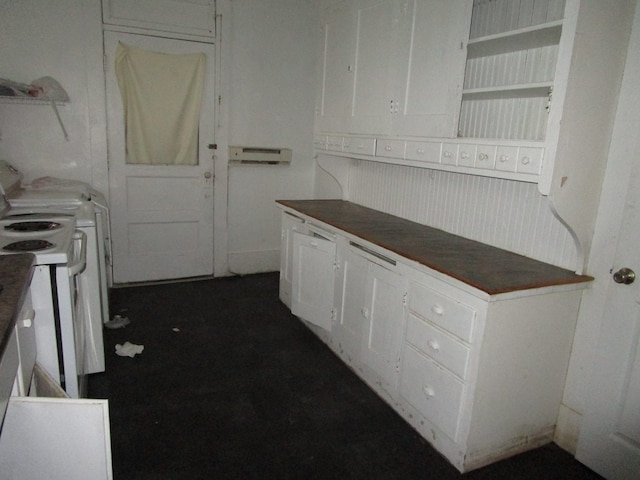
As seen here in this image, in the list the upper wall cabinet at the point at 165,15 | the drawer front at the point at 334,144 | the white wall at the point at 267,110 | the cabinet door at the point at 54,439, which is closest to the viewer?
the cabinet door at the point at 54,439

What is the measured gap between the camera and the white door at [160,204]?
12.0 ft

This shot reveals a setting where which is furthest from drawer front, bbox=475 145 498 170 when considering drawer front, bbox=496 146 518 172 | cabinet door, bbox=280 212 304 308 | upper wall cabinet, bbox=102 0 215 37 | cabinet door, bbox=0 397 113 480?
upper wall cabinet, bbox=102 0 215 37

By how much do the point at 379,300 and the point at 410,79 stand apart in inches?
47.7

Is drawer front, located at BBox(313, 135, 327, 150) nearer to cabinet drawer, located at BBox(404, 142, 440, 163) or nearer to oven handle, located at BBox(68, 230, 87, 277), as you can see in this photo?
cabinet drawer, located at BBox(404, 142, 440, 163)

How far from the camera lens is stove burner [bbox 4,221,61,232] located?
2.05 m

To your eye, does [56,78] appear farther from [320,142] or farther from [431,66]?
[431,66]

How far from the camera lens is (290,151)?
14.1 feet

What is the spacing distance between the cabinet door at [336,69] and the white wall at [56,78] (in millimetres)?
1680

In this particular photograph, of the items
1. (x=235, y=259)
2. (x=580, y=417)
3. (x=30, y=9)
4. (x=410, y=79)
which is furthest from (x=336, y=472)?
(x=30, y=9)

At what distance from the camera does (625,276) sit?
1823 millimetres

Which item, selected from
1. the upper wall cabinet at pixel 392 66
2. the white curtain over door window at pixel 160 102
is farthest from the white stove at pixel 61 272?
the upper wall cabinet at pixel 392 66

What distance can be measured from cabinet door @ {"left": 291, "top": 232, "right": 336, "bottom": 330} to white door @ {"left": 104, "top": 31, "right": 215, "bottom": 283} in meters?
1.31

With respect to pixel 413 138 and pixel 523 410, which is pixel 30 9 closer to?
pixel 413 138

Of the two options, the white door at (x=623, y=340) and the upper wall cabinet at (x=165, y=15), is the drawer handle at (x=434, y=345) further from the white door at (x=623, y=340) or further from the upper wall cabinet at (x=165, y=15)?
the upper wall cabinet at (x=165, y=15)
